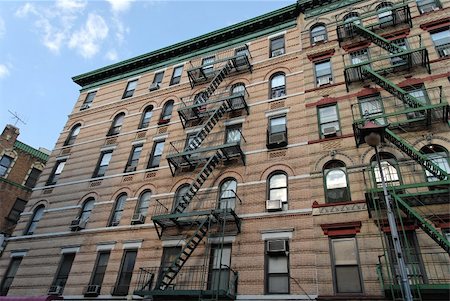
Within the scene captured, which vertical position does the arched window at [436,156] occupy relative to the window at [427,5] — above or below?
below

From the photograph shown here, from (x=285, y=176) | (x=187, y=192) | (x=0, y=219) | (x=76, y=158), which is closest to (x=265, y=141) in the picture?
(x=285, y=176)

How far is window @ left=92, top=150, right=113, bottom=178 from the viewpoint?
21.4 metres

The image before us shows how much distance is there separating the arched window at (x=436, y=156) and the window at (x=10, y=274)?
21689 mm

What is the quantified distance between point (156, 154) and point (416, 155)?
1364 cm

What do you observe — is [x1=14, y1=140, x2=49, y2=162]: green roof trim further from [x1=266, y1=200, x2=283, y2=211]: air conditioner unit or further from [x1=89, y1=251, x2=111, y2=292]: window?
[x1=266, y1=200, x2=283, y2=211]: air conditioner unit

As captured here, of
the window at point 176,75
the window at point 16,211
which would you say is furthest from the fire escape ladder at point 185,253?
the window at point 16,211

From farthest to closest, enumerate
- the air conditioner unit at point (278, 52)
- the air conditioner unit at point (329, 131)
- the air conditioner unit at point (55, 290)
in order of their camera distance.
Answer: the air conditioner unit at point (278, 52) < the air conditioner unit at point (55, 290) < the air conditioner unit at point (329, 131)

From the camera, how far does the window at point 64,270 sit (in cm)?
1758

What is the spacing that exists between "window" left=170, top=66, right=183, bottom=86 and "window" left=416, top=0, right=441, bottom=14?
1503 cm

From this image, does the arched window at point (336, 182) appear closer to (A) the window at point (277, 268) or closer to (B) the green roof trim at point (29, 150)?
(A) the window at point (277, 268)

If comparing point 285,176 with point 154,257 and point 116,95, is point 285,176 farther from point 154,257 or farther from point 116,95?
point 116,95

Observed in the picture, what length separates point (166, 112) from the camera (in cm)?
2234

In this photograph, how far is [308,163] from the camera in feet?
50.8

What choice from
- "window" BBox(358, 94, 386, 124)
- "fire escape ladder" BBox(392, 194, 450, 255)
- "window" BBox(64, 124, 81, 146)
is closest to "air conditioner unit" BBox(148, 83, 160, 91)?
"window" BBox(64, 124, 81, 146)
